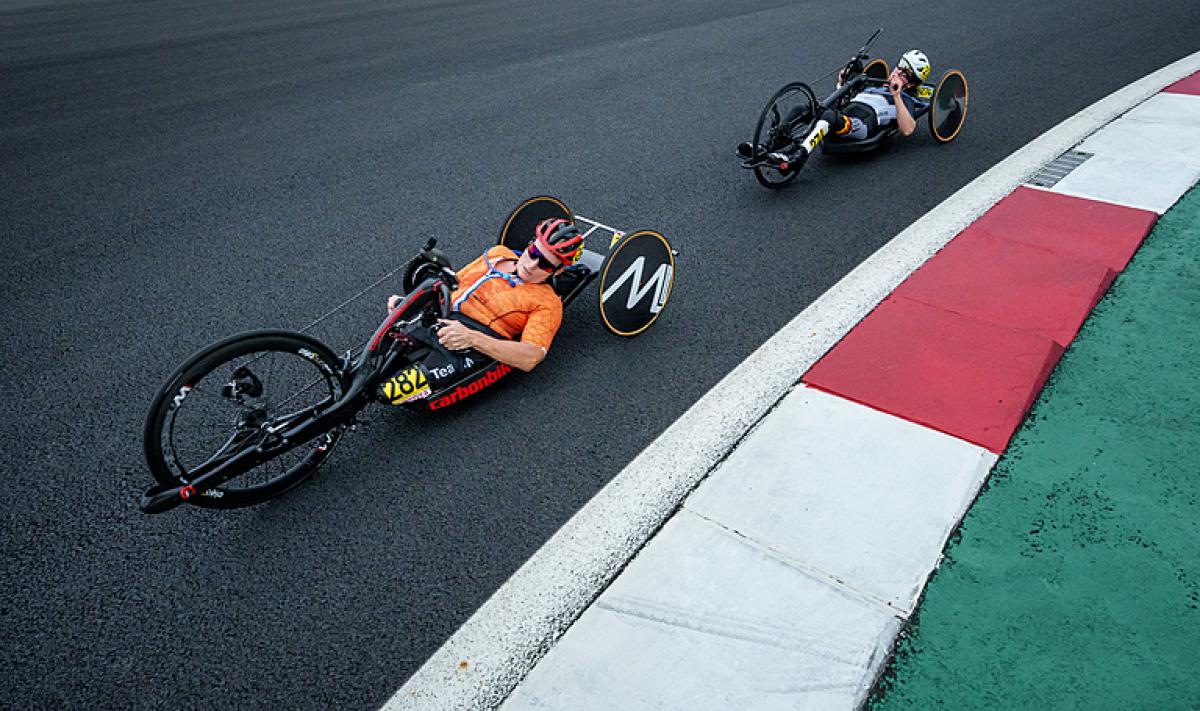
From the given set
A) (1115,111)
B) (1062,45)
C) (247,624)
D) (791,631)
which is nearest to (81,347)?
(247,624)

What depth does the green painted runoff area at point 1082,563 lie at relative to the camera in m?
2.57

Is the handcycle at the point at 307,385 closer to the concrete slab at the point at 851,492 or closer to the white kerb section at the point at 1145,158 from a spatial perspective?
the concrete slab at the point at 851,492

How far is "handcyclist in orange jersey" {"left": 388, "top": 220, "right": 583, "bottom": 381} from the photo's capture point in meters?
3.89

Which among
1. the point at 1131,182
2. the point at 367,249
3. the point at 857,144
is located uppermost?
the point at 367,249

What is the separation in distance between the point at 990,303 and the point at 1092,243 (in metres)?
1.35

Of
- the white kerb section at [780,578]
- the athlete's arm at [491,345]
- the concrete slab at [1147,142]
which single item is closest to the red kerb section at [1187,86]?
the concrete slab at [1147,142]

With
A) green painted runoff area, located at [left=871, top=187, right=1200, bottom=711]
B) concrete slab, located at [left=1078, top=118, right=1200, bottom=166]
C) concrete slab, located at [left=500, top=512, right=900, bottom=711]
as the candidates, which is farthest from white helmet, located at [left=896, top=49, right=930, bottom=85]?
concrete slab, located at [left=500, top=512, right=900, bottom=711]

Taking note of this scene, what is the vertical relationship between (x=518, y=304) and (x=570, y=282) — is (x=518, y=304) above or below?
above

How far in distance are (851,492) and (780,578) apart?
2.09ft

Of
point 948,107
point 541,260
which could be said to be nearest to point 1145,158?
point 948,107

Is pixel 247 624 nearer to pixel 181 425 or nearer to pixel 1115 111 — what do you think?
pixel 181 425

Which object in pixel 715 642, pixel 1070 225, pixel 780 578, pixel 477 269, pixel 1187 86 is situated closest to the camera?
→ pixel 715 642

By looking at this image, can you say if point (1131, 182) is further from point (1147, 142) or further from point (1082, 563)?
point (1082, 563)

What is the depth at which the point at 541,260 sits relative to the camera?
3.97 metres
